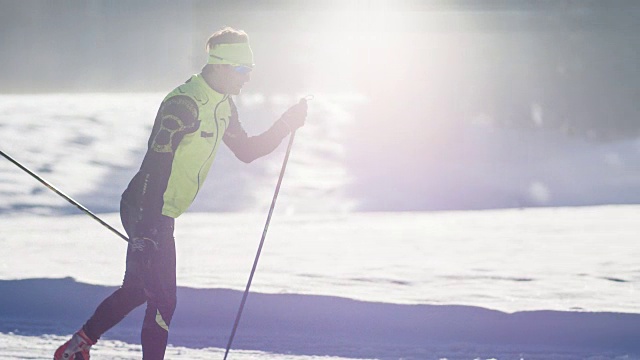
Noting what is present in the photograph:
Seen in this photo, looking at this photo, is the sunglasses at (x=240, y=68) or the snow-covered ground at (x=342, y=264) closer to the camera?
the sunglasses at (x=240, y=68)

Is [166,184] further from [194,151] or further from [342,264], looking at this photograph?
[342,264]

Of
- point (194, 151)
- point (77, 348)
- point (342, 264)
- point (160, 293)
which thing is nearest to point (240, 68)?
point (194, 151)

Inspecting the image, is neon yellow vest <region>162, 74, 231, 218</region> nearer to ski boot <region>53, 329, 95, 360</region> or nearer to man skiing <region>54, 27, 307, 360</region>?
man skiing <region>54, 27, 307, 360</region>

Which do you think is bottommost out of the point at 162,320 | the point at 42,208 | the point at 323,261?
the point at 162,320

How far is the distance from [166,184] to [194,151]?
6.8 inches

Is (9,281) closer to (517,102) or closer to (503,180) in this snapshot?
(503,180)

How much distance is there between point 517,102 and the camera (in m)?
26.4

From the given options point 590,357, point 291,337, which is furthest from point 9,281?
point 590,357

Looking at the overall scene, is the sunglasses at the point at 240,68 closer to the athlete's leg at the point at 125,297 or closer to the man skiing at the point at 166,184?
the man skiing at the point at 166,184

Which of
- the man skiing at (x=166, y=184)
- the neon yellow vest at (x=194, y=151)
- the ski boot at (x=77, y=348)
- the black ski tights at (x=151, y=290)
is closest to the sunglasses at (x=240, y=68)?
the man skiing at (x=166, y=184)

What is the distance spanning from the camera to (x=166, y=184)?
4527 millimetres

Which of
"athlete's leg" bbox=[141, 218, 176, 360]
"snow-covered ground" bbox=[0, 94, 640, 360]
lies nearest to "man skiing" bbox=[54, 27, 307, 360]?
"athlete's leg" bbox=[141, 218, 176, 360]

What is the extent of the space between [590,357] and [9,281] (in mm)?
3551

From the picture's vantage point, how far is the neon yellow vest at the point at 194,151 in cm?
456
